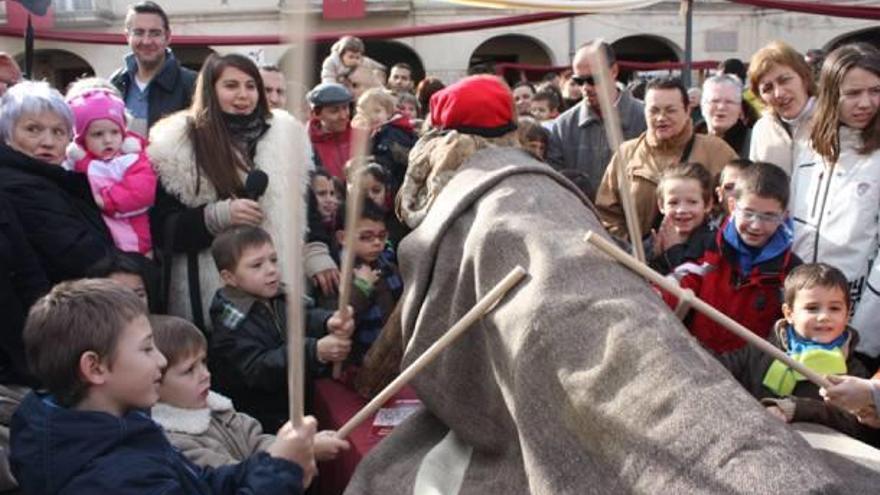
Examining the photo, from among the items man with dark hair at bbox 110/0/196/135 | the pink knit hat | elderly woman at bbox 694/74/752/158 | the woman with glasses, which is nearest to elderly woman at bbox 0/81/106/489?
the pink knit hat

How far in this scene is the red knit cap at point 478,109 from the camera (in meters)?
2.68

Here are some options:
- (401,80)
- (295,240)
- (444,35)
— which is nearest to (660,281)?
(295,240)

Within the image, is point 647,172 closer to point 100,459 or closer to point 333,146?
point 333,146

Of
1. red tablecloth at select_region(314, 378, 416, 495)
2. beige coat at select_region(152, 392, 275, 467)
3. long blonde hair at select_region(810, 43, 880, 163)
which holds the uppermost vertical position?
long blonde hair at select_region(810, 43, 880, 163)

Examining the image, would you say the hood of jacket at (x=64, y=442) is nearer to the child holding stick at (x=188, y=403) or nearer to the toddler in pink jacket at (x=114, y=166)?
the child holding stick at (x=188, y=403)

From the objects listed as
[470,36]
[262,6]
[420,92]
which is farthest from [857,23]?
[420,92]

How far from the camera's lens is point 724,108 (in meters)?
4.98

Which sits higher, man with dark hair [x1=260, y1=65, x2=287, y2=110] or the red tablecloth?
man with dark hair [x1=260, y1=65, x2=287, y2=110]

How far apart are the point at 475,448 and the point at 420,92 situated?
6.31m

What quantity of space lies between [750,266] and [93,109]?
2454 millimetres

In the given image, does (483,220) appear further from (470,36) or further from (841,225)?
(470,36)

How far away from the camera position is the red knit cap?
2.68 metres

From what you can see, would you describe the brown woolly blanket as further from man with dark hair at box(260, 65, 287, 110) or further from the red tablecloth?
man with dark hair at box(260, 65, 287, 110)

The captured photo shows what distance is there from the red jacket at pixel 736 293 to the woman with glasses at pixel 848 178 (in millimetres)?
181
